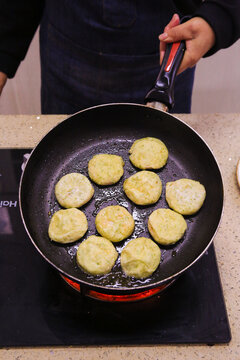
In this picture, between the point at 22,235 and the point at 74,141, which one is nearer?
the point at 22,235

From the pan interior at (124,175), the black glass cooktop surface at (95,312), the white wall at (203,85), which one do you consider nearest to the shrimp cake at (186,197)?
the pan interior at (124,175)

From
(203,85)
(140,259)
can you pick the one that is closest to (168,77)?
Answer: (140,259)

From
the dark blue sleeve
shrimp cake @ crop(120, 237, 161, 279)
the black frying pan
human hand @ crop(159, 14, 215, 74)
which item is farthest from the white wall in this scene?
shrimp cake @ crop(120, 237, 161, 279)

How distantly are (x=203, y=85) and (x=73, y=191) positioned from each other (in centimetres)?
161

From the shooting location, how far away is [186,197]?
1.02 meters

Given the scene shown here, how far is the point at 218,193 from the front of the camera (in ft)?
3.30

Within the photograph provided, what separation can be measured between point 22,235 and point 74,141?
14.3 inches

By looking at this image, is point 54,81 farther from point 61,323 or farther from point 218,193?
point 61,323

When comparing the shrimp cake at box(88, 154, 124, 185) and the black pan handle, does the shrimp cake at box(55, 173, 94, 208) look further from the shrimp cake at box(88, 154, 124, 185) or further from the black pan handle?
the black pan handle

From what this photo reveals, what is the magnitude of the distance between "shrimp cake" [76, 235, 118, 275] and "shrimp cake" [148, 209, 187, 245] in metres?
0.13

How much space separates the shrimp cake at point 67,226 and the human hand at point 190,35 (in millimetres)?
596

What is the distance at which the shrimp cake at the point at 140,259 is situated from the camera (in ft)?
2.94

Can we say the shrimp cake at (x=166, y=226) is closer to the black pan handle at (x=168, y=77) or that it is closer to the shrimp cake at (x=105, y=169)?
the shrimp cake at (x=105, y=169)

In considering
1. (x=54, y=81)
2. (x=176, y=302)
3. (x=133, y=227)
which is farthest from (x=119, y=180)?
(x=54, y=81)
